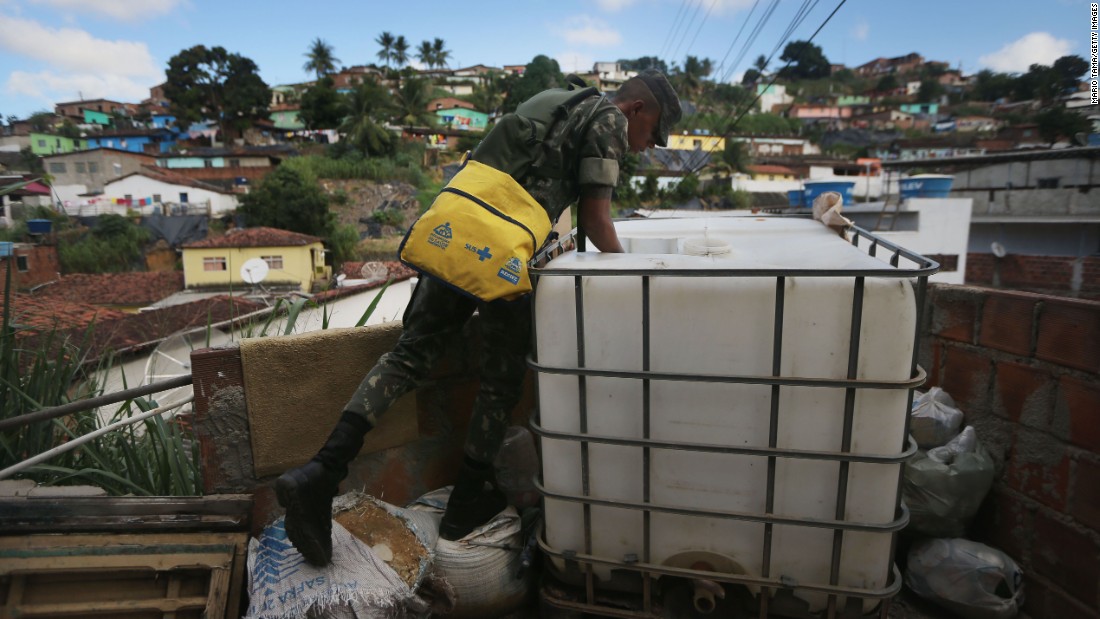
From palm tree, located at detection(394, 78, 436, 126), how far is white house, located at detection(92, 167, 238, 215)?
1554 cm

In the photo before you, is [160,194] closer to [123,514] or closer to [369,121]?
[369,121]

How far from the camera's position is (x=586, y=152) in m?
1.73

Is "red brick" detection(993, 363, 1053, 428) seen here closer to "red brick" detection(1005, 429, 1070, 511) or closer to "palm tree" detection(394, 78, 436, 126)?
"red brick" detection(1005, 429, 1070, 511)

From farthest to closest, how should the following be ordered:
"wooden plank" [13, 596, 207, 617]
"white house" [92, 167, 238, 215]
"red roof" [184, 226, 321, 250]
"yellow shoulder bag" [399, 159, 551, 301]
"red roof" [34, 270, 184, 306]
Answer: "white house" [92, 167, 238, 215] → "red roof" [184, 226, 321, 250] → "red roof" [34, 270, 184, 306] → "yellow shoulder bag" [399, 159, 551, 301] → "wooden plank" [13, 596, 207, 617]

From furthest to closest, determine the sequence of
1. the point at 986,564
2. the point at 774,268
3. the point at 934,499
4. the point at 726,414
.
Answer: the point at 934,499
the point at 986,564
the point at 726,414
the point at 774,268

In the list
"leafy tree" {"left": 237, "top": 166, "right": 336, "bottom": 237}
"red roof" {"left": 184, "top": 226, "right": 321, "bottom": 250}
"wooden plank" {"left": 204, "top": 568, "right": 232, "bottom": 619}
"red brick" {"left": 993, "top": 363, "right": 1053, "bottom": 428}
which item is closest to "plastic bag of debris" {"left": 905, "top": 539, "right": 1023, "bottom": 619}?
"red brick" {"left": 993, "top": 363, "right": 1053, "bottom": 428}

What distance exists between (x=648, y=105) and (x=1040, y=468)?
1644mm

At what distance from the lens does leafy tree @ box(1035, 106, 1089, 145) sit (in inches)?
854

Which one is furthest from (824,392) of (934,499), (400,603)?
(400,603)

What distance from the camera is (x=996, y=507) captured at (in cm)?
186

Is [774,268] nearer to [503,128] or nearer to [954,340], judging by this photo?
[503,128]

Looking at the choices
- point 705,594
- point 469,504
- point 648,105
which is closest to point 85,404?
point 469,504

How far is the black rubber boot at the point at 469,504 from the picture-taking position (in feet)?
5.56

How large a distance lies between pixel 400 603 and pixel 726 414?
0.92m
